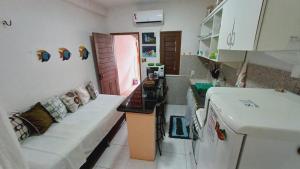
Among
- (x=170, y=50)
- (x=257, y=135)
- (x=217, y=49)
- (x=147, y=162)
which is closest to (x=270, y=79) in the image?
(x=217, y=49)

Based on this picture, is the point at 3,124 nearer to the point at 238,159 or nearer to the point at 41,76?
the point at 238,159

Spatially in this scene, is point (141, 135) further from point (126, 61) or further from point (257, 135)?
point (126, 61)

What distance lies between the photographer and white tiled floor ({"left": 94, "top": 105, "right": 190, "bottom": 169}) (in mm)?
1861

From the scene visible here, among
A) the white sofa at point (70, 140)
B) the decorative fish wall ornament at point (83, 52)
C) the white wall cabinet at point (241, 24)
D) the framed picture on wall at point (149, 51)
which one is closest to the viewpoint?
the white wall cabinet at point (241, 24)

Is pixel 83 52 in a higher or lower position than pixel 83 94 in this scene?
higher

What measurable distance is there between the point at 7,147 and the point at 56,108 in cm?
168

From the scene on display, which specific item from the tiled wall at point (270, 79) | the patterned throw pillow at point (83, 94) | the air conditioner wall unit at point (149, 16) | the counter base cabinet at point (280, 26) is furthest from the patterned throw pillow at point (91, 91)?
the counter base cabinet at point (280, 26)

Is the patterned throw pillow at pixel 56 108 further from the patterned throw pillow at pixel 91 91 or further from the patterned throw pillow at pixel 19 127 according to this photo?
the patterned throw pillow at pixel 91 91

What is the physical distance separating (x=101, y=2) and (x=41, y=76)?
2.21m

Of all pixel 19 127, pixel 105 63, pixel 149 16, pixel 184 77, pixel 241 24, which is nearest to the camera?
pixel 241 24

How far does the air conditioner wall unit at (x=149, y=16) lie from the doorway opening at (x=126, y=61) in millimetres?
890

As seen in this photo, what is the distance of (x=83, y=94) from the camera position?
2627mm

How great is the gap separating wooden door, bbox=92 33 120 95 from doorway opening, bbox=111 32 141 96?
27.2 inches

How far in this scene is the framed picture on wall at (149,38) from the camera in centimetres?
346
